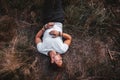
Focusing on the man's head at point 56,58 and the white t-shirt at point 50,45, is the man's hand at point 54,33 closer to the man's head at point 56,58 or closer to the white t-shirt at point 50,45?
the white t-shirt at point 50,45

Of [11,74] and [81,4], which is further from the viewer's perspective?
[81,4]

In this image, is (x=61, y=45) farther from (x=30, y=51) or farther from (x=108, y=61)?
(x=108, y=61)

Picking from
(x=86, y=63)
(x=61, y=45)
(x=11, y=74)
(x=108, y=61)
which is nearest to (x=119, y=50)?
(x=108, y=61)

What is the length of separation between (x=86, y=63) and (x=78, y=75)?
224 mm

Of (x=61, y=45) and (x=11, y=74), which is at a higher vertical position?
(x=61, y=45)

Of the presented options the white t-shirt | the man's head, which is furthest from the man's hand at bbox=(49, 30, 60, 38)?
the man's head

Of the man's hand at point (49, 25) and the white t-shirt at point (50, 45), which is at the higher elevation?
the man's hand at point (49, 25)

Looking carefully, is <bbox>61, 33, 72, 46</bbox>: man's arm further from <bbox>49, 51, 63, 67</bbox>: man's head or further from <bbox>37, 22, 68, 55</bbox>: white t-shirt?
<bbox>49, 51, 63, 67</bbox>: man's head

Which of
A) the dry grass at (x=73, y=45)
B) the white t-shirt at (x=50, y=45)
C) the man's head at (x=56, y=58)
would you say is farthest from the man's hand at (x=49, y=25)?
the man's head at (x=56, y=58)

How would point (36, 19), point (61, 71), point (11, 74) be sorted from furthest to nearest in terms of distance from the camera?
point (36, 19), point (61, 71), point (11, 74)

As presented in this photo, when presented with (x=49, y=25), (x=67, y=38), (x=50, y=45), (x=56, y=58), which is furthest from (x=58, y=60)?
(x=49, y=25)

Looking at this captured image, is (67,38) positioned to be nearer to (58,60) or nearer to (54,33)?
(54,33)

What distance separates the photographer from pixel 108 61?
4102 millimetres

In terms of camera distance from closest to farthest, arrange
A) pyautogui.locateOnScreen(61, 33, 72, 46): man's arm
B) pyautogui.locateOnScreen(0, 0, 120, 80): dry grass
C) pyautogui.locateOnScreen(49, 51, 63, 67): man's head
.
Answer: pyautogui.locateOnScreen(49, 51, 63, 67): man's head → pyautogui.locateOnScreen(0, 0, 120, 80): dry grass → pyautogui.locateOnScreen(61, 33, 72, 46): man's arm
